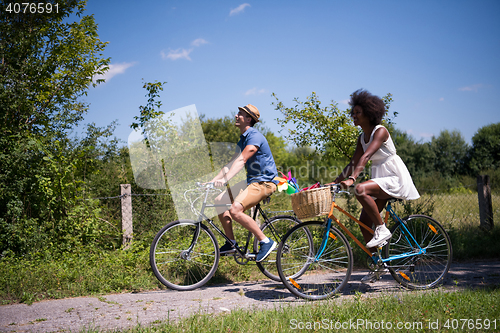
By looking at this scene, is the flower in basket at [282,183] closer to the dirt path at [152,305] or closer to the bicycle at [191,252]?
the bicycle at [191,252]

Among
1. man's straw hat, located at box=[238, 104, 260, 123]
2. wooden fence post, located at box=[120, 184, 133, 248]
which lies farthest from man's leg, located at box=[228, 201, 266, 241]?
wooden fence post, located at box=[120, 184, 133, 248]

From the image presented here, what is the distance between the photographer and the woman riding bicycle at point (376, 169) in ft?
13.0

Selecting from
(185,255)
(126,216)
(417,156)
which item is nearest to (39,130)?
(126,216)

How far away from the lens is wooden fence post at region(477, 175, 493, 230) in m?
7.70

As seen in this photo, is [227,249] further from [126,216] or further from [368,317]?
[126,216]

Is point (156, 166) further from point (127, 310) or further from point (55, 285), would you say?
point (127, 310)

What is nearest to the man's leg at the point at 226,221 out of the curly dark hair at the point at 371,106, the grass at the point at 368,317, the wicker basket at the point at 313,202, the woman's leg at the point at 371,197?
the wicker basket at the point at 313,202

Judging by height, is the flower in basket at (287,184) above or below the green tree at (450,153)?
below

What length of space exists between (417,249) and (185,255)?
2975 millimetres

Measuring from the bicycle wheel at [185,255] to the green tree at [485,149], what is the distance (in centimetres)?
3657

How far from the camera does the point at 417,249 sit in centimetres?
441

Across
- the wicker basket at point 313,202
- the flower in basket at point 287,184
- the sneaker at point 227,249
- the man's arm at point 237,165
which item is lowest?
the sneaker at point 227,249

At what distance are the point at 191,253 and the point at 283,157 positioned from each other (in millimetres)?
40190

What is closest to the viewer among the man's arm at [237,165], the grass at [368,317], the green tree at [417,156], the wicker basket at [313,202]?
the grass at [368,317]
